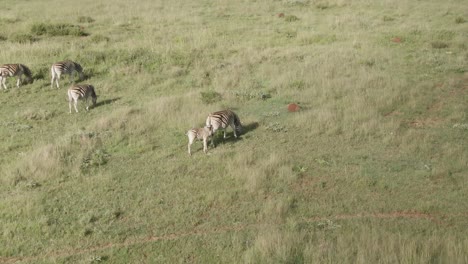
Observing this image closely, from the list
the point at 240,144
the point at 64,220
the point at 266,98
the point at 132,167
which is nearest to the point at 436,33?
the point at 266,98

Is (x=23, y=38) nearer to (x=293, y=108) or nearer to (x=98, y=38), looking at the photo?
(x=98, y=38)

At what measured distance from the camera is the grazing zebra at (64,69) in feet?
77.1

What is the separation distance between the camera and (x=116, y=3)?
44.3m

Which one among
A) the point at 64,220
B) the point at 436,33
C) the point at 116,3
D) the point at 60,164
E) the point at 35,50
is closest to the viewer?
the point at 64,220

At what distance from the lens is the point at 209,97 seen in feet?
69.1

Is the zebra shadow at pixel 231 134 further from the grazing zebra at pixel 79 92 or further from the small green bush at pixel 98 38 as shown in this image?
the small green bush at pixel 98 38

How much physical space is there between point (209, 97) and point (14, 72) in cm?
995

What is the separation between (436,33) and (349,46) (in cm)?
695

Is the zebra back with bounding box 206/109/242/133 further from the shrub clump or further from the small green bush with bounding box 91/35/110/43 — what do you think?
the shrub clump

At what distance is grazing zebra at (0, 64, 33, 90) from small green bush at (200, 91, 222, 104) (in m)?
9.48

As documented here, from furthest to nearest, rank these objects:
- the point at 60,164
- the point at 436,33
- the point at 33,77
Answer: the point at 436,33
the point at 33,77
the point at 60,164

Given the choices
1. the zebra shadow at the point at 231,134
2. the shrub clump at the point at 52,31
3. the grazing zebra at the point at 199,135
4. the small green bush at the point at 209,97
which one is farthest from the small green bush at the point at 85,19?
the grazing zebra at the point at 199,135

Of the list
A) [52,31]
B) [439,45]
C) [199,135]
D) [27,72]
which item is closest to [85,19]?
[52,31]

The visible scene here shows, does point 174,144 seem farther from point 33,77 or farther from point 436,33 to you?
point 436,33
